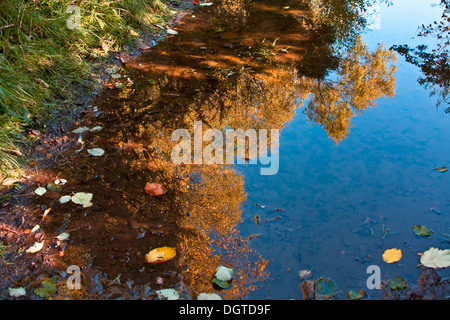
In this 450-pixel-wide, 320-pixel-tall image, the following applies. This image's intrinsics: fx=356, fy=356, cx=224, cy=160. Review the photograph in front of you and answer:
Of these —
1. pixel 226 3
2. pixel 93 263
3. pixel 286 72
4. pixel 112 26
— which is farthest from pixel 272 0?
pixel 93 263

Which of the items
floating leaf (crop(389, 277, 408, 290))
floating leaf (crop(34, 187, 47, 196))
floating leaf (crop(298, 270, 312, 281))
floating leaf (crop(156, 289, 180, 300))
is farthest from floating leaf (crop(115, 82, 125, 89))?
floating leaf (crop(389, 277, 408, 290))

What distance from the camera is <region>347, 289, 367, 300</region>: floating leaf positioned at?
5.51ft

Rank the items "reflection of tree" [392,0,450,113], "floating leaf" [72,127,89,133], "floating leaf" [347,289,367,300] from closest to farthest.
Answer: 1. "floating leaf" [347,289,367,300]
2. "floating leaf" [72,127,89,133]
3. "reflection of tree" [392,0,450,113]

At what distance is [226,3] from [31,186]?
373 cm

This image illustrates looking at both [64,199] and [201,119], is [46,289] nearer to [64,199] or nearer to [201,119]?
[64,199]

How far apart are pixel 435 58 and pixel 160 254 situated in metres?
3.40

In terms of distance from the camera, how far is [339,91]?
3.22m

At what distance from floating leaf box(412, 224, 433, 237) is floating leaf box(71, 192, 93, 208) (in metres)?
1.91

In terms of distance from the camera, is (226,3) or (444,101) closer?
(444,101)

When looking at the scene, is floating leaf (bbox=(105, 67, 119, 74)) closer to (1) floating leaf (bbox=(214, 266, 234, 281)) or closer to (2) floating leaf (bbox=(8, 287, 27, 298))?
(2) floating leaf (bbox=(8, 287, 27, 298))

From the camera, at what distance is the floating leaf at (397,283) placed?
171cm

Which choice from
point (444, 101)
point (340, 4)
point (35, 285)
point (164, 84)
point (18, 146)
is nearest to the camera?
point (35, 285)

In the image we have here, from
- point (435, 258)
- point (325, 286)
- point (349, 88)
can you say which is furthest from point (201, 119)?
point (435, 258)

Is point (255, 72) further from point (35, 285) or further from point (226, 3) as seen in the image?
point (35, 285)
